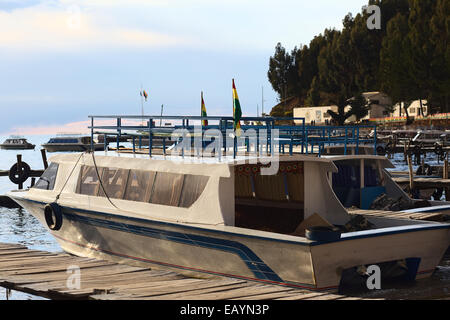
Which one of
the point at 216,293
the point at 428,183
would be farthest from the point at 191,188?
the point at 428,183

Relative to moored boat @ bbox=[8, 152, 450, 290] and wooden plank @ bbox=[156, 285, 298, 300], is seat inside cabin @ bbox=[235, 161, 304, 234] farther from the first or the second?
wooden plank @ bbox=[156, 285, 298, 300]

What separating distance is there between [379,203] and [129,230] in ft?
20.6

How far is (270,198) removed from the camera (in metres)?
14.4

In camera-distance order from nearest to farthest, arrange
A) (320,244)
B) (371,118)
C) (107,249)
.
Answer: (320,244)
(107,249)
(371,118)

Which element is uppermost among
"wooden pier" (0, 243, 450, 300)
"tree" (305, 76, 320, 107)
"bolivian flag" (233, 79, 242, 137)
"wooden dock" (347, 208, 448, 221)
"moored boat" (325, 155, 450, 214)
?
"tree" (305, 76, 320, 107)

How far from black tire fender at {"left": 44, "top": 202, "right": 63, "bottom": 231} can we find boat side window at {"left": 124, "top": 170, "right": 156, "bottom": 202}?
209 centimetres

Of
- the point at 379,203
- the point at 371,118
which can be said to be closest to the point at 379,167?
the point at 379,203

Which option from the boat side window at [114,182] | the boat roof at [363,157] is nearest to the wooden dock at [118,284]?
the boat side window at [114,182]

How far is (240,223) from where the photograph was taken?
1469 centimetres

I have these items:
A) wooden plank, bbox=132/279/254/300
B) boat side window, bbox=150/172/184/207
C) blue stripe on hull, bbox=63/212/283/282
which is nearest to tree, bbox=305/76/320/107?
blue stripe on hull, bbox=63/212/283/282

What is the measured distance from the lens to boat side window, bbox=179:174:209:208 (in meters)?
12.6

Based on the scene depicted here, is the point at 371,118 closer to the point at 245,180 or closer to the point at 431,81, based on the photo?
the point at 431,81

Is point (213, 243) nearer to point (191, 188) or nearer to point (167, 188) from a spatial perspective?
point (191, 188)

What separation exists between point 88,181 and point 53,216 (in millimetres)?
1205
